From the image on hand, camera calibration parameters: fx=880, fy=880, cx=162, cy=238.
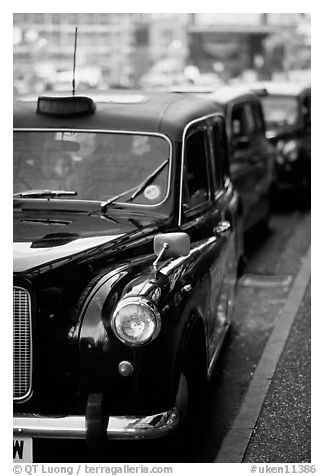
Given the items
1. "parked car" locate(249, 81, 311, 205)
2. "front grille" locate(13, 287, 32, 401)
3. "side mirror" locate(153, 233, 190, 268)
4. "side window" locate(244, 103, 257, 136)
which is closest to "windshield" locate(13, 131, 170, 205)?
"side mirror" locate(153, 233, 190, 268)

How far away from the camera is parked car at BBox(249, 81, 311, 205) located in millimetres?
13117

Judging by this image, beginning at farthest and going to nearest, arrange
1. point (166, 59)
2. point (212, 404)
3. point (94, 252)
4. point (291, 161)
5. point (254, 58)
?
point (166, 59) → point (254, 58) → point (291, 161) → point (212, 404) → point (94, 252)

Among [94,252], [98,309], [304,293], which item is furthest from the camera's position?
[304,293]

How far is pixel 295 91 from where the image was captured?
43.7 ft

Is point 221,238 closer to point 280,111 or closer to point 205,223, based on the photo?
point 205,223

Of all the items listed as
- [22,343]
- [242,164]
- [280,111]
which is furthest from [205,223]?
[280,111]

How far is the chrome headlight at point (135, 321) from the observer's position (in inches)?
146

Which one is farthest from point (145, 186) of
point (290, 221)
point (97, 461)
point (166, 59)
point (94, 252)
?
point (166, 59)

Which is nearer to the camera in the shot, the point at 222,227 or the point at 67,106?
the point at 67,106

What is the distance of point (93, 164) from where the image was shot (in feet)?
16.1

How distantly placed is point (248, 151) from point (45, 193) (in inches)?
205

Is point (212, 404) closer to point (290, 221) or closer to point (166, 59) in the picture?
point (290, 221)

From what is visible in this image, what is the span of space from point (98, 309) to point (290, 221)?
847cm

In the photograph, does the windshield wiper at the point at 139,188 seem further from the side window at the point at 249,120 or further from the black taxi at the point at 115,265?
the side window at the point at 249,120
